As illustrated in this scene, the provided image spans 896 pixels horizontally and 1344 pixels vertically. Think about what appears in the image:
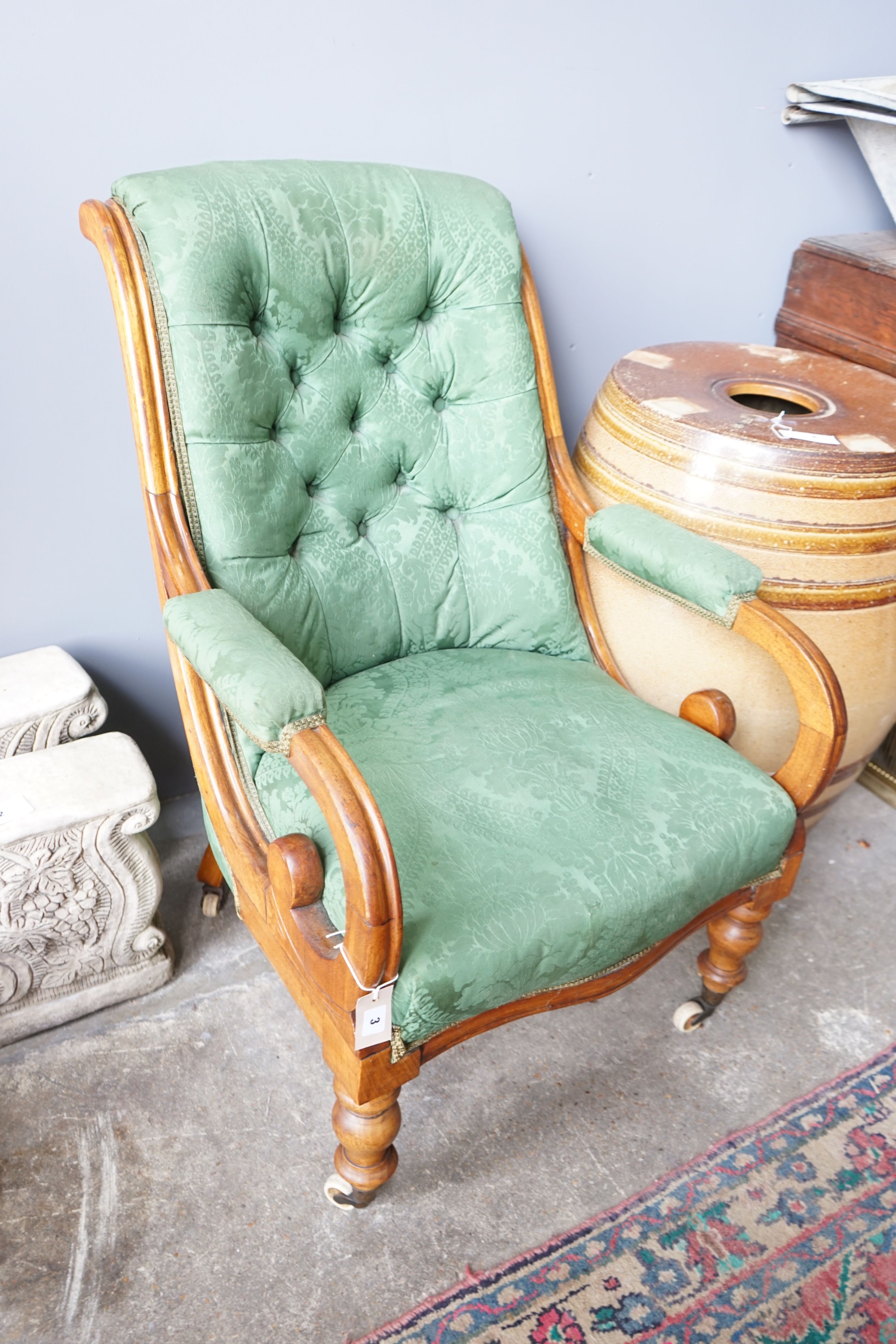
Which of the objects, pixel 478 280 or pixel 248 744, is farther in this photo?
pixel 478 280

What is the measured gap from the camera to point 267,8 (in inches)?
51.0

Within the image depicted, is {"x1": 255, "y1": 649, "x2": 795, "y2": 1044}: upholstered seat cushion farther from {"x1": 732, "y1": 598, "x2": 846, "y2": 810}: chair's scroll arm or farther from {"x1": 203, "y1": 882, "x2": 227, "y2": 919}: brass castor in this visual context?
{"x1": 203, "y1": 882, "x2": 227, "y2": 919}: brass castor

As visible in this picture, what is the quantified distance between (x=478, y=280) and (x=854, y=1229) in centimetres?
138

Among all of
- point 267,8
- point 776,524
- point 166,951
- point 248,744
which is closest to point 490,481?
point 776,524

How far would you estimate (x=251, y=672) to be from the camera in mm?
918

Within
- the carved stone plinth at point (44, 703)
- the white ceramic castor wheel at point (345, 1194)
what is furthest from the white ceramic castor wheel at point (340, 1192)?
the carved stone plinth at point (44, 703)

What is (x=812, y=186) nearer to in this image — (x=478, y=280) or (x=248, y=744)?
(x=478, y=280)

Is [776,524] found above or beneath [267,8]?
beneath

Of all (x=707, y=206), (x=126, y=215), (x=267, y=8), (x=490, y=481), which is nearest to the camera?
(x=126, y=215)

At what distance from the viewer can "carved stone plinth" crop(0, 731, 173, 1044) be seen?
4.08 feet

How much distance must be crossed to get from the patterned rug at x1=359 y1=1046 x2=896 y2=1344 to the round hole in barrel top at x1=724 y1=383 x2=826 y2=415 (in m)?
1.10

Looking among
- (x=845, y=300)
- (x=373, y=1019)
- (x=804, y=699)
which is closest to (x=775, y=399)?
(x=845, y=300)

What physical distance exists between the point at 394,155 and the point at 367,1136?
139 centimetres

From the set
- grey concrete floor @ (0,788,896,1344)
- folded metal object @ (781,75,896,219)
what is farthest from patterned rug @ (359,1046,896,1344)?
folded metal object @ (781,75,896,219)
